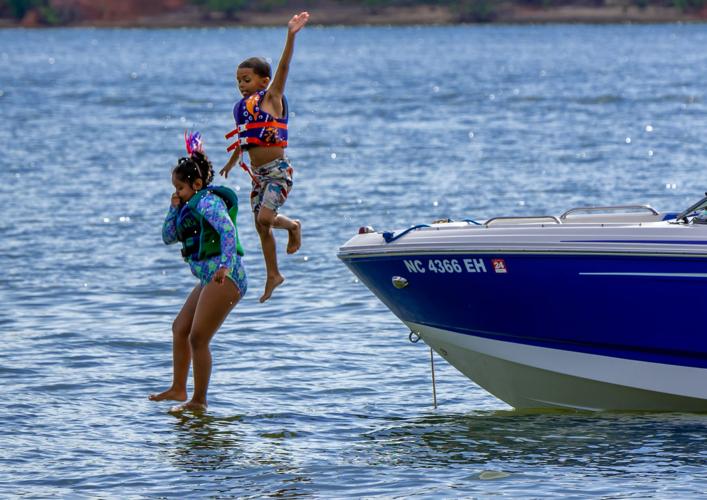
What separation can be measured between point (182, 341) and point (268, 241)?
36.3 inches

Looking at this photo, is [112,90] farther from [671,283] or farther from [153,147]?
[671,283]

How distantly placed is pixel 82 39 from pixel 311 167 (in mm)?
127696

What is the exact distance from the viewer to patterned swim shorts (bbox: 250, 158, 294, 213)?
10156 millimetres

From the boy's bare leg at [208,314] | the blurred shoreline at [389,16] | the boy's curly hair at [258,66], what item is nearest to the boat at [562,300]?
the boy's bare leg at [208,314]

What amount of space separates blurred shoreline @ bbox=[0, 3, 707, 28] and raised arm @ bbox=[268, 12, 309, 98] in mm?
144550

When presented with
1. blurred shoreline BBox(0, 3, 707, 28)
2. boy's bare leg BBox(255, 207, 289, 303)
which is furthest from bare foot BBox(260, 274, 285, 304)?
blurred shoreline BBox(0, 3, 707, 28)

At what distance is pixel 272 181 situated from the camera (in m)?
10.2

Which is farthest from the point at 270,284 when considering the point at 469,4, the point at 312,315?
the point at 469,4

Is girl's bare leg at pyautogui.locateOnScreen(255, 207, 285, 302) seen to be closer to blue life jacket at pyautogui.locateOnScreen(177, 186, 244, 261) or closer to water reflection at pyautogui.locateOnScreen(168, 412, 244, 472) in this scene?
blue life jacket at pyautogui.locateOnScreen(177, 186, 244, 261)

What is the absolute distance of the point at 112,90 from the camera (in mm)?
64125

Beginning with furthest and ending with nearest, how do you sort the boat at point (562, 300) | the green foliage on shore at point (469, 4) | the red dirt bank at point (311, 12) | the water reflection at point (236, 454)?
1. the red dirt bank at point (311, 12)
2. the green foliage on shore at point (469, 4)
3. the boat at point (562, 300)
4. the water reflection at point (236, 454)

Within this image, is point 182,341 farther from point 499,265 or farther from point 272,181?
point 499,265

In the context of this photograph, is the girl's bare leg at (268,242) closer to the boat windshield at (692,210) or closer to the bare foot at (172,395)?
the bare foot at (172,395)

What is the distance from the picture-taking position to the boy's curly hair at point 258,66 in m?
10.0
